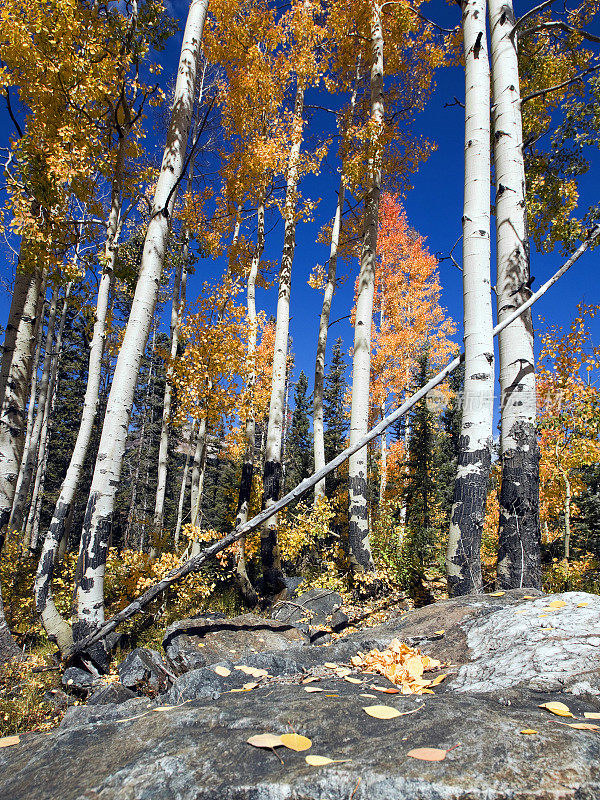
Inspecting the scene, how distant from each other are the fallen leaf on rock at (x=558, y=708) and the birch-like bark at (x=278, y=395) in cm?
604

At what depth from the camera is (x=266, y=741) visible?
1.06 meters

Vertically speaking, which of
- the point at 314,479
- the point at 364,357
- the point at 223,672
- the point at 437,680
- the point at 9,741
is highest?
the point at 364,357

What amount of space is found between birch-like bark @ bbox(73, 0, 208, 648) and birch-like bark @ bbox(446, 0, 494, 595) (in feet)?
9.80

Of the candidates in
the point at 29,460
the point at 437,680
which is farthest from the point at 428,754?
the point at 29,460

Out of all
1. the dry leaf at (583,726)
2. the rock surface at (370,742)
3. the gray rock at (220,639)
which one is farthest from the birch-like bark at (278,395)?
the dry leaf at (583,726)

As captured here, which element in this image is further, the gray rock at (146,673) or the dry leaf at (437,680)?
the gray rock at (146,673)

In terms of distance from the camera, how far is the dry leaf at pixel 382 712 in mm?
1202

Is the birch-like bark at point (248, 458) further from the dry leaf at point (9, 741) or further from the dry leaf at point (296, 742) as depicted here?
the dry leaf at point (296, 742)

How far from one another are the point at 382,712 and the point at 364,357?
5.57 m

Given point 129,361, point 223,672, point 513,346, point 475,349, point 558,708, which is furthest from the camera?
point 129,361

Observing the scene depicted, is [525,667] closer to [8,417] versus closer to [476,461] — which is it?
[476,461]

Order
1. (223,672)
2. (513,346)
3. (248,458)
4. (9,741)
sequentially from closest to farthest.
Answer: (9,741)
(223,672)
(513,346)
(248,458)

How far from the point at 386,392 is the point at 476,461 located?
12496 mm

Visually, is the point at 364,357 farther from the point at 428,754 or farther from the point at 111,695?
the point at 428,754
